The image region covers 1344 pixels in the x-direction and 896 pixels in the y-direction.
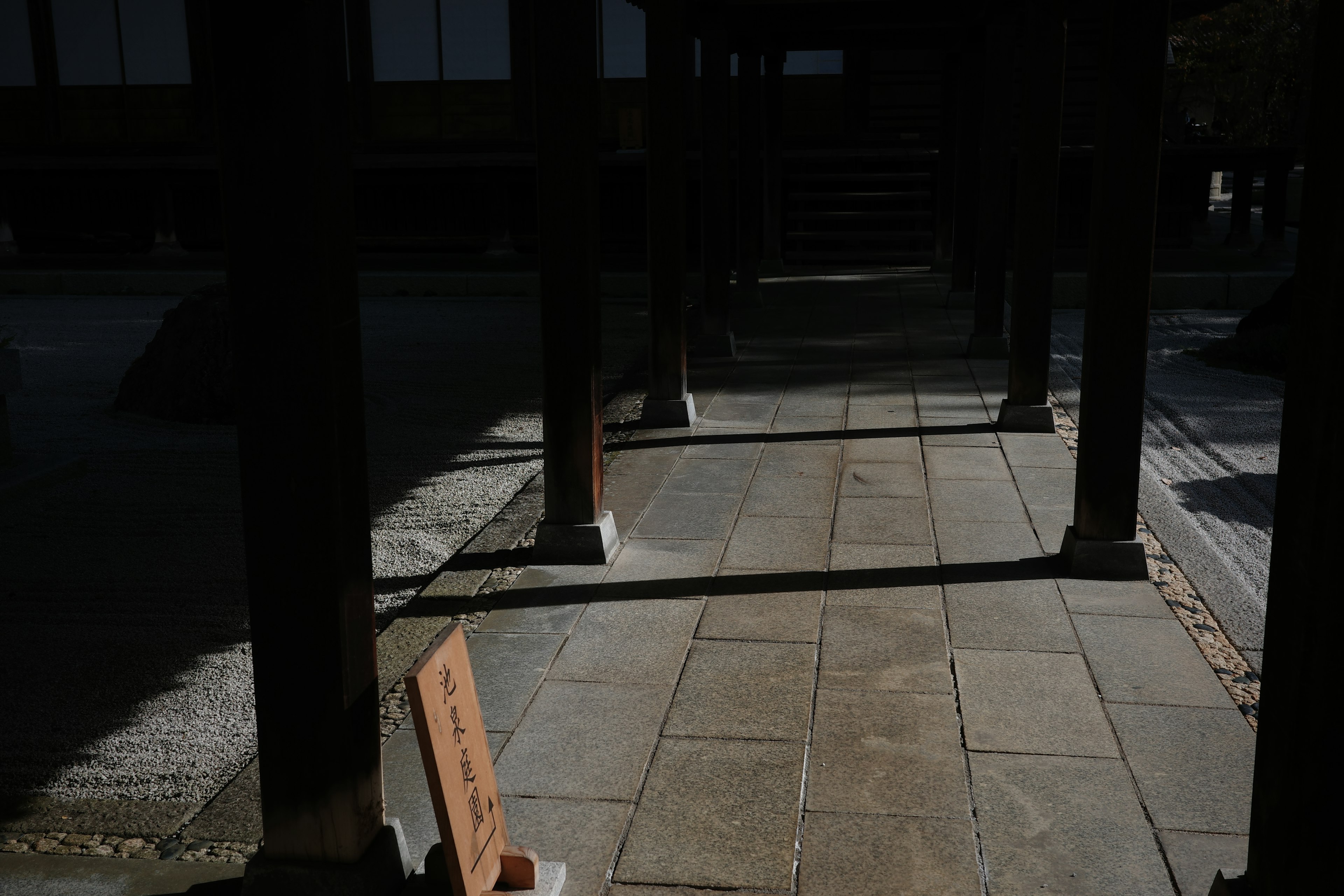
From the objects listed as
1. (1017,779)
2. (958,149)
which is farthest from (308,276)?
(958,149)

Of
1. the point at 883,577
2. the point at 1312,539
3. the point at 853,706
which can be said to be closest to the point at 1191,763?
the point at 853,706

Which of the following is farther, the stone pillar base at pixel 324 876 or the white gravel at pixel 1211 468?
the white gravel at pixel 1211 468

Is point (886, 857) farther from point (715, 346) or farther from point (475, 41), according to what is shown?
point (475, 41)

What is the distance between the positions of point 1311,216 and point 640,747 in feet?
6.33

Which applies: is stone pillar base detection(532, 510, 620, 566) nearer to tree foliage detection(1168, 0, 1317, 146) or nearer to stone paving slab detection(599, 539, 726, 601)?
stone paving slab detection(599, 539, 726, 601)

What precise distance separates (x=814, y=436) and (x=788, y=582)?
2.46 metres

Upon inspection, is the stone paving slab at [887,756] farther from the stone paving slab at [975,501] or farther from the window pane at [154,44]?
the window pane at [154,44]

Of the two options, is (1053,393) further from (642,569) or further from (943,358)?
(642,569)

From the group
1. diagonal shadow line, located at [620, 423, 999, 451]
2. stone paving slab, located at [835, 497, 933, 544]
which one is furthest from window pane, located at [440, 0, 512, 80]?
stone paving slab, located at [835, 497, 933, 544]

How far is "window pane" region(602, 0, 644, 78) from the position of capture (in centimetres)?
1631

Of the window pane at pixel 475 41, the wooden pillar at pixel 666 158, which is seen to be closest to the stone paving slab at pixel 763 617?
the wooden pillar at pixel 666 158

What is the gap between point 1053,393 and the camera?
783 cm

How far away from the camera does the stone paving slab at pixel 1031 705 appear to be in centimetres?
303

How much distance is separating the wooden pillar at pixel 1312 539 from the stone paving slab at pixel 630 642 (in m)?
1.82
